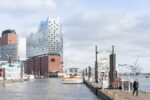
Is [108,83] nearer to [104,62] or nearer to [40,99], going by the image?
[40,99]

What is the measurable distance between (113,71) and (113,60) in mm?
1522

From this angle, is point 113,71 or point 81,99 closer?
point 81,99

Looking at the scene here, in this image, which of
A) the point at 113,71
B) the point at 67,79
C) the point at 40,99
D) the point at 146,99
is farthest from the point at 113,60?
the point at 67,79

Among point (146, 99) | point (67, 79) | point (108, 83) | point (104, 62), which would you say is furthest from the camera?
point (67, 79)

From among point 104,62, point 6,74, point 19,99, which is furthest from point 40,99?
point 6,74

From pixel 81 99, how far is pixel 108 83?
11606 millimetres

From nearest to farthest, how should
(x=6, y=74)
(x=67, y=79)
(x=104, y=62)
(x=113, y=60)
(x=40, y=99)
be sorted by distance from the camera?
(x=40, y=99) < (x=113, y=60) < (x=104, y=62) < (x=67, y=79) < (x=6, y=74)

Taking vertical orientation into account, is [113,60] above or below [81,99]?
above

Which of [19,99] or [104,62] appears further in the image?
[104,62]

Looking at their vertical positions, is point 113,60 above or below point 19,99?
above

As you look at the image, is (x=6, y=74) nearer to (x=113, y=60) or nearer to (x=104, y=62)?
(x=104, y=62)

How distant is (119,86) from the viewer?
62188 mm

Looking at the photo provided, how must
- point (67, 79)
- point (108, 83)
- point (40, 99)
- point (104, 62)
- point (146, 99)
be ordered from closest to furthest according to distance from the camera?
point (146, 99) < point (40, 99) < point (108, 83) < point (104, 62) < point (67, 79)

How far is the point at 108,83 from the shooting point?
213 ft
